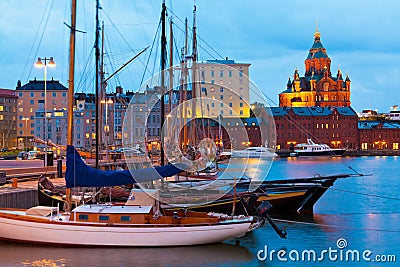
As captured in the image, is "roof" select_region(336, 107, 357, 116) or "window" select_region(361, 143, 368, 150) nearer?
"roof" select_region(336, 107, 357, 116)

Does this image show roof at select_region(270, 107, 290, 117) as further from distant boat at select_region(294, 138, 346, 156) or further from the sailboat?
the sailboat

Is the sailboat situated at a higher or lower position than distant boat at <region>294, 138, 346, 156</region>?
lower

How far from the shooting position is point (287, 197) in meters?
32.9

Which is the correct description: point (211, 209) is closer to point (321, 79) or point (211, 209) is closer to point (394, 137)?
point (394, 137)

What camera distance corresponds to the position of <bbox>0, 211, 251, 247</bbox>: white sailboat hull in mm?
21922

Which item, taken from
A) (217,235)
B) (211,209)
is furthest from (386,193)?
(217,235)

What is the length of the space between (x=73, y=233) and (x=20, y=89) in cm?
11943

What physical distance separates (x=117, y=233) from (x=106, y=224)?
0.55 meters

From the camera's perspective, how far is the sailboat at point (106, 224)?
22.0m

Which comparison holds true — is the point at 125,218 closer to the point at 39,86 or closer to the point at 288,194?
the point at 288,194

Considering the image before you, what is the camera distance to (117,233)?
21.9 metres

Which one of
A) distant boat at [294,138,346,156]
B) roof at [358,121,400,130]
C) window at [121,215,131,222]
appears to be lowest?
window at [121,215,131,222]

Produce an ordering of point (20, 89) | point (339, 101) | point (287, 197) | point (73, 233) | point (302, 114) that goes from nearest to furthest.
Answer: point (73, 233), point (287, 197), point (20, 89), point (302, 114), point (339, 101)

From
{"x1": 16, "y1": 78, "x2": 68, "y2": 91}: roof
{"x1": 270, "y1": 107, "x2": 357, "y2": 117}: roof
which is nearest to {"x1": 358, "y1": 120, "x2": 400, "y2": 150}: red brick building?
{"x1": 270, "y1": 107, "x2": 357, "y2": 117}: roof
